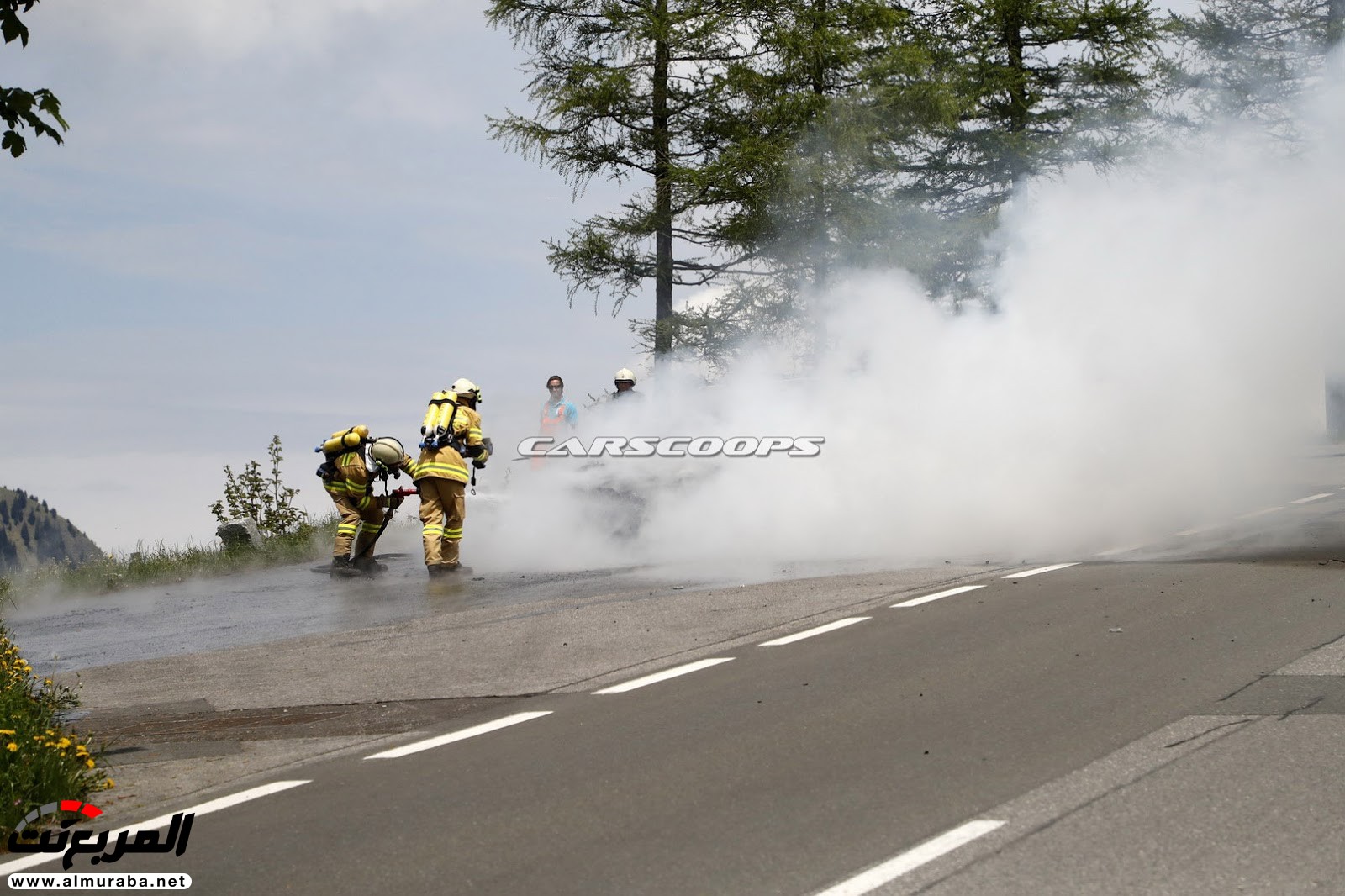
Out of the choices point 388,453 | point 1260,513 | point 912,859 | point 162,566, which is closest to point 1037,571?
point 1260,513

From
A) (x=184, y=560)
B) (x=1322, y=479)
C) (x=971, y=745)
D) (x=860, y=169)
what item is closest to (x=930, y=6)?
(x=860, y=169)

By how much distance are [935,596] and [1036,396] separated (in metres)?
6.08

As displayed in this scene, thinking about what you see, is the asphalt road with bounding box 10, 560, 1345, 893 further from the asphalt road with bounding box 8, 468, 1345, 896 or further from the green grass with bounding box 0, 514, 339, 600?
the green grass with bounding box 0, 514, 339, 600

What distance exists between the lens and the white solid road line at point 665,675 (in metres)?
8.03

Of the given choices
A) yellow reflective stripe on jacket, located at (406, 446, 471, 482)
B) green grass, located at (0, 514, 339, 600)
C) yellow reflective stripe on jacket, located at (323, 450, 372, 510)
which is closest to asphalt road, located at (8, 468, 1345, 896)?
yellow reflective stripe on jacket, located at (406, 446, 471, 482)

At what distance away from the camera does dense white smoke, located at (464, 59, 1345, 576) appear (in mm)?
15516

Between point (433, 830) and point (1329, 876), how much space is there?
10.4ft

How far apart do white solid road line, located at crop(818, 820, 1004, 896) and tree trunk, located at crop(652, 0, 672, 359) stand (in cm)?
2223

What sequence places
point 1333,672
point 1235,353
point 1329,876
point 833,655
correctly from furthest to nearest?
point 1235,353, point 833,655, point 1333,672, point 1329,876

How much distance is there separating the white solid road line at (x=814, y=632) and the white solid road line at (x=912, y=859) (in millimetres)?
3903

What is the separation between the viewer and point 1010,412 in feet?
51.5

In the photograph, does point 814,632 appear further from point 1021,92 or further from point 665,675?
point 1021,92

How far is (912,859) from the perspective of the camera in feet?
15.7

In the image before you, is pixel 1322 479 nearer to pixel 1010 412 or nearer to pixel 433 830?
pixel 1010 412
